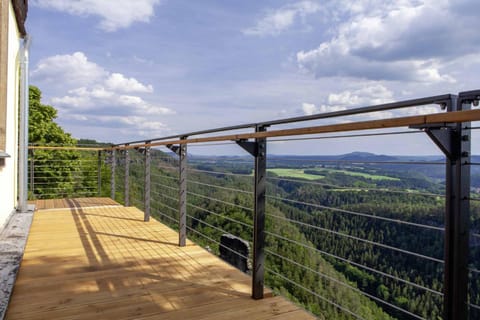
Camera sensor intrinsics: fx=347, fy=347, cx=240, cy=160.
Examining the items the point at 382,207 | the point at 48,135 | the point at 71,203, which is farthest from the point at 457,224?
the point at 48,135

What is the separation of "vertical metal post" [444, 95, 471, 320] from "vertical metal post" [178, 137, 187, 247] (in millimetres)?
2239

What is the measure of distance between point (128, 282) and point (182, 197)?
100cm

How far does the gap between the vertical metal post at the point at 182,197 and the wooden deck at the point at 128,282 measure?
4.6 inches

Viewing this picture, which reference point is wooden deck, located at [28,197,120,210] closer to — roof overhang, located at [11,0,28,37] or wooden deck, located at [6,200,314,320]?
wooden deck, located at [6,200,314,320]

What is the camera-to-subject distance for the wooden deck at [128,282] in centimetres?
176

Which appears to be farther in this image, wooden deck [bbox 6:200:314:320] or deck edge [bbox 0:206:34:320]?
deck edge [bbox 0:206:34:320]

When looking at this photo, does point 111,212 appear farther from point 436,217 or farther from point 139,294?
point 436,217

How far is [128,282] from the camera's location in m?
2.16

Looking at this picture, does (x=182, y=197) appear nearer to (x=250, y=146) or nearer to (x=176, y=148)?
(x=176, y=148)

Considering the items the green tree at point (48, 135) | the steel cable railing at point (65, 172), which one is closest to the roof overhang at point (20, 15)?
the steel cable railing at point (65, 172)

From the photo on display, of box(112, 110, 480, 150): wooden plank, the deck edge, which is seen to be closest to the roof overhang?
the deck edge

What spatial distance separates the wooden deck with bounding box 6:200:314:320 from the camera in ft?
5.77

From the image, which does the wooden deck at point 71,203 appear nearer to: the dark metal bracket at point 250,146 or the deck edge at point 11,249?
the deck edge at point 11,249

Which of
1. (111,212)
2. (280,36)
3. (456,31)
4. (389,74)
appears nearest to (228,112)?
(280,36)
